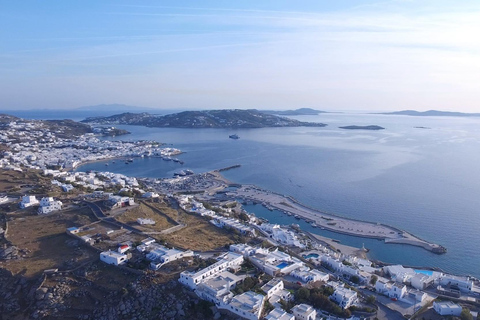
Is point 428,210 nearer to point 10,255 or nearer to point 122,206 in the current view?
point 122,206

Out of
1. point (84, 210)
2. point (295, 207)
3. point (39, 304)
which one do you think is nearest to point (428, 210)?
point (295, 207)

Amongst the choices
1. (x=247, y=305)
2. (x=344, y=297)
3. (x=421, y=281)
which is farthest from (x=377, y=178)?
(x=247, y=305)

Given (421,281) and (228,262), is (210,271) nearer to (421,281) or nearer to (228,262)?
(228,262)

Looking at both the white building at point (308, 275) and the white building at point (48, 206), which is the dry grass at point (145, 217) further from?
the white building at point (308, 275)

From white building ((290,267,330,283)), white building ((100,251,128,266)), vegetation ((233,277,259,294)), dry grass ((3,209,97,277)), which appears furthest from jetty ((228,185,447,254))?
dry grass ((3,209,97,277))

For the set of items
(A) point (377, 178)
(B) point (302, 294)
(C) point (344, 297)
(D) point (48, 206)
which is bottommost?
(A) point (377, 178)
